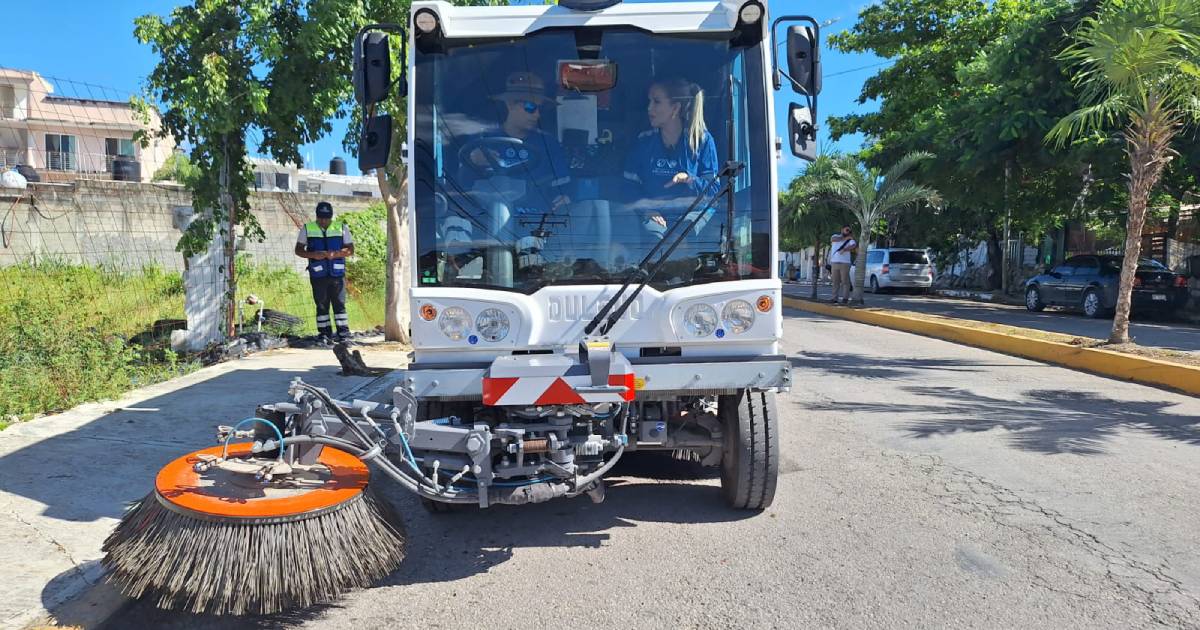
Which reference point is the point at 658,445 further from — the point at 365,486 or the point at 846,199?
the point at 846,199

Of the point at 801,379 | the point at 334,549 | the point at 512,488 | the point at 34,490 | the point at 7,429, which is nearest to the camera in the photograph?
the point at 334,549

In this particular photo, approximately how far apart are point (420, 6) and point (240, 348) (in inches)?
273

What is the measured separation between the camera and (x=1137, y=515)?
453cm

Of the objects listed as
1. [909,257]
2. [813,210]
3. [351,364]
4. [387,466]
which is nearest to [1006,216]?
[813,210]

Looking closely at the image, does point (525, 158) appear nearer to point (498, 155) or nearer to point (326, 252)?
point (498, 155)

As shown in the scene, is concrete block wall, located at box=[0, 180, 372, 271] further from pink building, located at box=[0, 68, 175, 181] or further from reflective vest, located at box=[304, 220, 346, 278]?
pink building, located at box=[0, 68, 175, 181]

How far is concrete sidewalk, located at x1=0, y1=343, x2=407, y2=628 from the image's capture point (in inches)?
132

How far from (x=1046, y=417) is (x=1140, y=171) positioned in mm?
5106

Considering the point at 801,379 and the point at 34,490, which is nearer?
the point at 34,490

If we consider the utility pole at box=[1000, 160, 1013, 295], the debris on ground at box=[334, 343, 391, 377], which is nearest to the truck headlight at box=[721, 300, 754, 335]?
the debris on ground at box=[334, 343, 391, 377]

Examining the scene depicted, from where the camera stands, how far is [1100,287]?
17.9 metres

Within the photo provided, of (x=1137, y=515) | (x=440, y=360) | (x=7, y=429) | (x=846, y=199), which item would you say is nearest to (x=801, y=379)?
(x=1137, y=515)

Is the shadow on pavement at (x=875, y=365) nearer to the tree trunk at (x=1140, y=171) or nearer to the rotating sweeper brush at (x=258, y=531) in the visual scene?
the tree trunk at (x=1140, y=171)

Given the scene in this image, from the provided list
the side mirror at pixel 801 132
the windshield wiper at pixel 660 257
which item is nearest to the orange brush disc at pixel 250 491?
the windshield wiper at pixel 660 257
